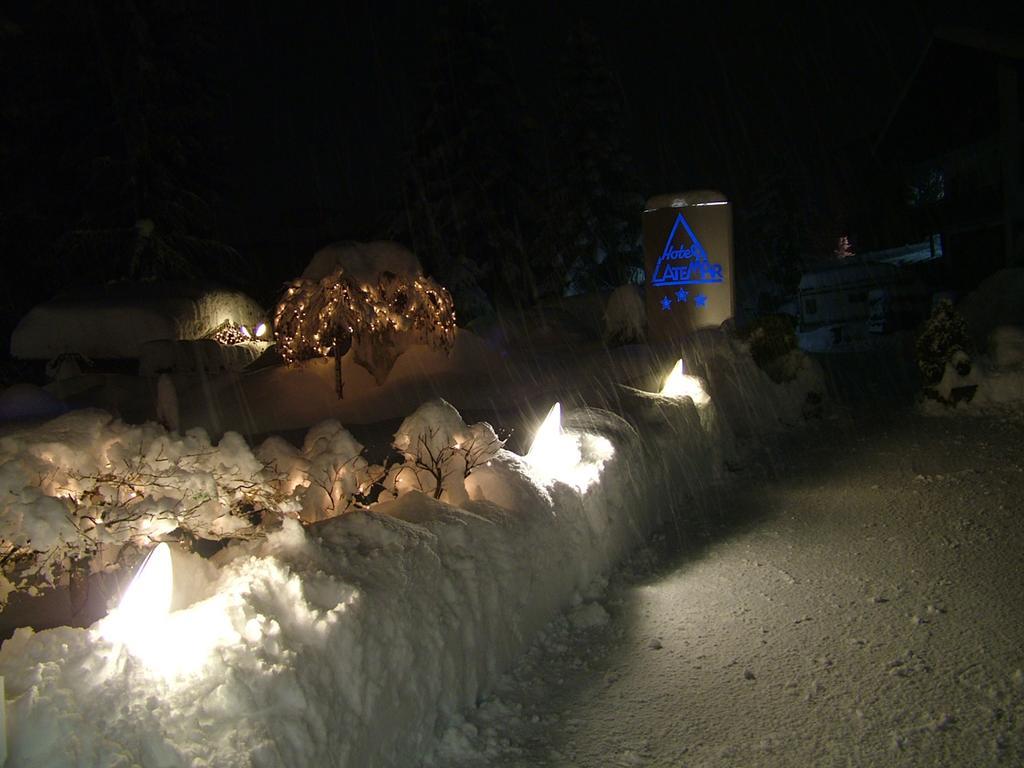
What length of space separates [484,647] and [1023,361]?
9.91m

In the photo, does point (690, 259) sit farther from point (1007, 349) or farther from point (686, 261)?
point (1007, 349)

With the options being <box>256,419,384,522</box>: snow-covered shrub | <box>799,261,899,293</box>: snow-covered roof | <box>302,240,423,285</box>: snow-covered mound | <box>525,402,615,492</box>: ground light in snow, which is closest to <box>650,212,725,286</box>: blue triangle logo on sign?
<box>302,240,423,285</box>: snow-covered mound

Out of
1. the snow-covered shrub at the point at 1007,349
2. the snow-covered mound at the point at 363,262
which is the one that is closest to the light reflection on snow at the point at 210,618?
the snow-covered mound at the point at 363,262

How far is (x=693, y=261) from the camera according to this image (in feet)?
51.4

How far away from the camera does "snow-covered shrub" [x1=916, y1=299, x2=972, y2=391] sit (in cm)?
1127

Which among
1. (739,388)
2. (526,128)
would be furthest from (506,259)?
(739,388)

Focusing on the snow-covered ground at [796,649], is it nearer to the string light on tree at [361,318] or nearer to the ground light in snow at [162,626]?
the ground light in snow at [162,626]

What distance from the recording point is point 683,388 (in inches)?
405

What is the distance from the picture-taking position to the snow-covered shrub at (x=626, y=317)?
17047 mm

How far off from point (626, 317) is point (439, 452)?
1176 centimetres

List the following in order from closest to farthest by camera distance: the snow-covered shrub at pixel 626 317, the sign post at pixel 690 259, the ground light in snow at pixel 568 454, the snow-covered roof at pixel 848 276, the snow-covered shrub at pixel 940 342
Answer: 1. the ground light in snow at pixel 568 454
2. the snow-covered shrub at pixel 940 342
3. the sign post at pixel 690 259
4. the snow-covered shrub at pixel 626 317
5. the snow-covered roof at pixel 848 276

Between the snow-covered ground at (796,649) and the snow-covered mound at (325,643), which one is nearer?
the snow-covered mound at (325,643)

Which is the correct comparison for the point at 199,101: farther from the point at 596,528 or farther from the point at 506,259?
the point at 596,528

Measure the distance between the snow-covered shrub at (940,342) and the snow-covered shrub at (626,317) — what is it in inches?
247
